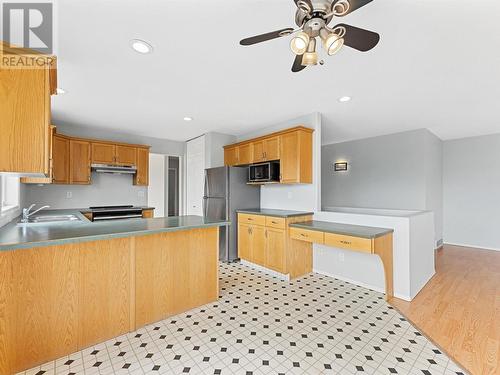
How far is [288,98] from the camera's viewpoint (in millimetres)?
3051

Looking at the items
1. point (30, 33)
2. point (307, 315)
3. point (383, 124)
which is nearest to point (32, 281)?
point (30, 33)

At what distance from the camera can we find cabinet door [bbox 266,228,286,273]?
336 centimetres

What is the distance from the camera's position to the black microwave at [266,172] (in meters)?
3.80

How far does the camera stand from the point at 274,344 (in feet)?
6.38

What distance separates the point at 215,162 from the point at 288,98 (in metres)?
2.27

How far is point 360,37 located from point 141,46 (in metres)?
1.60

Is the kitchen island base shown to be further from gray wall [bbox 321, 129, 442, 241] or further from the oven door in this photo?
gray wall [bbox 321, 129, 442, 241]

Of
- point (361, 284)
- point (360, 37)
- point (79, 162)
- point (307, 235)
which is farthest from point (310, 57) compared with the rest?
point (79, 162)

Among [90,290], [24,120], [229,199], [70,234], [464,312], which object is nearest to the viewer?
[24,120]

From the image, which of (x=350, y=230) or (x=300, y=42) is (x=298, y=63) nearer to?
(x=300, y=42)

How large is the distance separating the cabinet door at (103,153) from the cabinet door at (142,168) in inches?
18.6

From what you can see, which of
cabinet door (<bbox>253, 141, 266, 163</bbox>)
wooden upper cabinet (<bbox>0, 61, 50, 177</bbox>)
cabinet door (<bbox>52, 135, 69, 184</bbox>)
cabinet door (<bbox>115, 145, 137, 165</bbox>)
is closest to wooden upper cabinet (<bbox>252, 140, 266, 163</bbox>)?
cabinet door (<bbox>253, 141, 266, 163</bbox>)

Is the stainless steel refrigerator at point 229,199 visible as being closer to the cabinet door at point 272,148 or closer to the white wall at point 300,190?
the white wall at point 300,190

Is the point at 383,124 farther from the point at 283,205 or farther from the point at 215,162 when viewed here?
the point at 215,162
